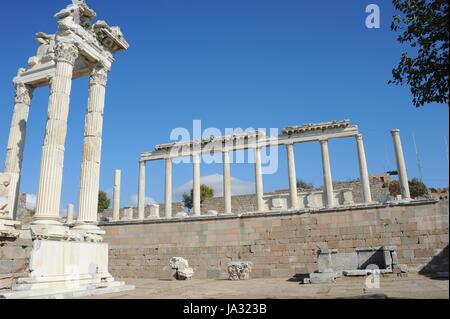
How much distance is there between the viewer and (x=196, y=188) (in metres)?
31.0

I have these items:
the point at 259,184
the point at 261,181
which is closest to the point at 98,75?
the point at 259,184

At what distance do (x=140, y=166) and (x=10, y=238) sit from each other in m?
25.4

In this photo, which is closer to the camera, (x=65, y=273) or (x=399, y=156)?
(x=65, y=273)

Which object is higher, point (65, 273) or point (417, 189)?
point (417, 189)

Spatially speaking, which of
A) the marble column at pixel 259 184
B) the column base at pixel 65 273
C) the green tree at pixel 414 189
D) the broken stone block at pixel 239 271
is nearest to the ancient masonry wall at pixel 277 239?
the broken stone block at pixel 239 271

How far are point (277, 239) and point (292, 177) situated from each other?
13.2 meters

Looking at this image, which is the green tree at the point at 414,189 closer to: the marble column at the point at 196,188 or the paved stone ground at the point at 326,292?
the marble column at the point at 196,188

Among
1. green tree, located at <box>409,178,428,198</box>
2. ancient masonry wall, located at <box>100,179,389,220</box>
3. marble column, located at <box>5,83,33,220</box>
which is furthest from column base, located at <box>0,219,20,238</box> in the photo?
green tree, located at <box>409,178,428,198</box>

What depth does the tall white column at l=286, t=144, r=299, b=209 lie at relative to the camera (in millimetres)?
28266

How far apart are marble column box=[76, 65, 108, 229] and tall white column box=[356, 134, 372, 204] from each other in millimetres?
21591

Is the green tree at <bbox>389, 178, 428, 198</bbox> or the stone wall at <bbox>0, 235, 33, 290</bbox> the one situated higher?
the green tree at <bbox>389, 178, 428, 198</bbox>

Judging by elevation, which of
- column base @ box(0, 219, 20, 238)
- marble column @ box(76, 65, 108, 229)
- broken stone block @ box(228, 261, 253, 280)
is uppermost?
marble column @ box(76, 65, 108, 229)

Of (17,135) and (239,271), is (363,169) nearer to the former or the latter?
(239,271)

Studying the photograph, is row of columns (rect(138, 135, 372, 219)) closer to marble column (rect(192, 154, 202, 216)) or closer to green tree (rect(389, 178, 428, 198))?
marble column (rect(192, 154, 202, 216))
